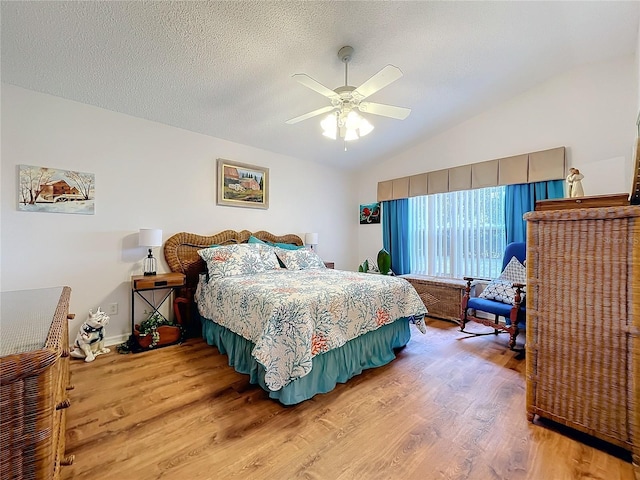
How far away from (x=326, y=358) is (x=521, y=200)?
10.6 ft

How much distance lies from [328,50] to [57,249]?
3.24 m

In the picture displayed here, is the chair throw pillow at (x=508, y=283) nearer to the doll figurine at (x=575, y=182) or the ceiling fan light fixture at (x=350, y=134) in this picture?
the doll figurine at (x=575, y=182)

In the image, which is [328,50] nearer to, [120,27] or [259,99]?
[259,99]

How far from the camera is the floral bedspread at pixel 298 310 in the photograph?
193 centimetres

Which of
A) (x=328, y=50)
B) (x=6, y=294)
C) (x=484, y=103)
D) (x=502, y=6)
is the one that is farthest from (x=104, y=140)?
(x=484, y=103)

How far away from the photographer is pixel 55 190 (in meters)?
2.76

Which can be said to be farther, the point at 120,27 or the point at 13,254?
the point at 13,254

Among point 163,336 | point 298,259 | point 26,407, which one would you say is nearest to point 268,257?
point 298,259

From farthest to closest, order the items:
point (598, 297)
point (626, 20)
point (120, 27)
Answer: point (626, 20)
point (120, 27)
point (598, 297)

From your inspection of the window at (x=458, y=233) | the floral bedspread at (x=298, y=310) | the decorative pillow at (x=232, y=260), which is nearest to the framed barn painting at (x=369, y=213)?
the window at (x=458, y=233)

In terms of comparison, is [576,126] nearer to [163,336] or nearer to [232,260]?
[232,260]

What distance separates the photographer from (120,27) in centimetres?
210

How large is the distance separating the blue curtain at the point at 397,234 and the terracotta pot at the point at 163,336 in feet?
11.6

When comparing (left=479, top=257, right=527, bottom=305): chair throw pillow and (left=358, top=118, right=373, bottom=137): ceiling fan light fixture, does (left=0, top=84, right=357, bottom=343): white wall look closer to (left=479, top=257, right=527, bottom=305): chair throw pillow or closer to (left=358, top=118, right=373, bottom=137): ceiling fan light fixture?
(left=358, top=118, right=373, bottom=137): ceiling fan light fixture
